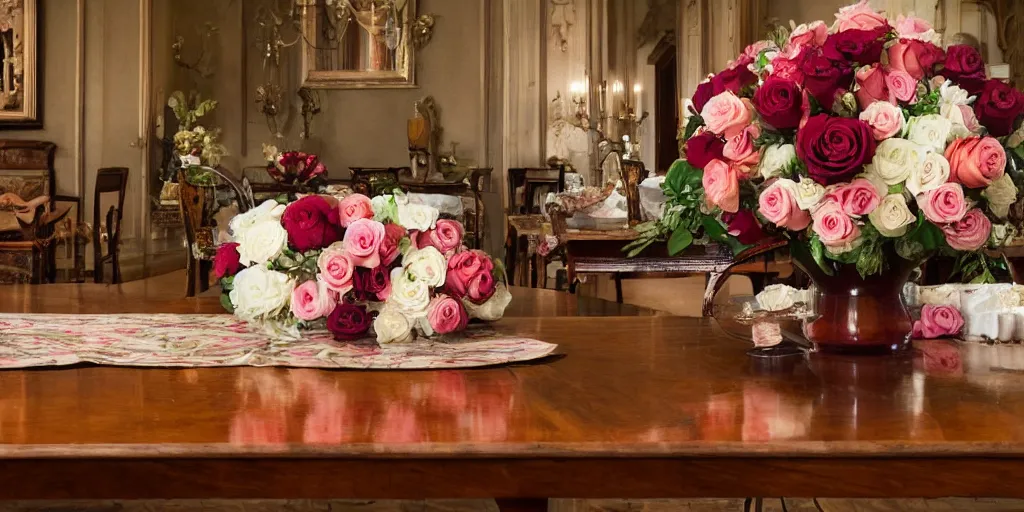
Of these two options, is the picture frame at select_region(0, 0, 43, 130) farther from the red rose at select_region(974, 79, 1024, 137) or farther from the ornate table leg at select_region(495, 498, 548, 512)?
the ornate table leg at select_region(495, 498, 548, 512)

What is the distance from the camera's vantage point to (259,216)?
1.70 meters

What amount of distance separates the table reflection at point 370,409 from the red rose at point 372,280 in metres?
0.21

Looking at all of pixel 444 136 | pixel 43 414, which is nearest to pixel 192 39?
pixel 444 136

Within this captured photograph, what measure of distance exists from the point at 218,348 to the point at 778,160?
2.74 ft

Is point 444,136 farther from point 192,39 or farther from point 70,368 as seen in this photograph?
point 70,368

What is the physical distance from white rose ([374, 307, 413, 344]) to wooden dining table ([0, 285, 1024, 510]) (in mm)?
242

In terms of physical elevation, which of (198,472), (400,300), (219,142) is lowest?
(198,472)

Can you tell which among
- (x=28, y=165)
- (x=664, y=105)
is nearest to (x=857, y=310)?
(x=28, y=165)

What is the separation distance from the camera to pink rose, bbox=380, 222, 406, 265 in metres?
1.59

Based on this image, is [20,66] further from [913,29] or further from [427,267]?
[913,29]

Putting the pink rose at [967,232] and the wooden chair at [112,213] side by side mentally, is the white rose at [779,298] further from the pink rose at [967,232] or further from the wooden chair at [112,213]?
the wooden chair at [112,213]

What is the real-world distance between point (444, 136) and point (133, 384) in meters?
11.1

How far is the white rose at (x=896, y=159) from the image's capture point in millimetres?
1423

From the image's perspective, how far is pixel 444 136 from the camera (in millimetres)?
12344
